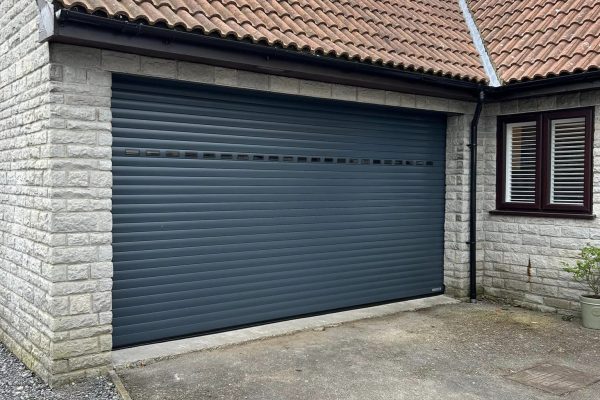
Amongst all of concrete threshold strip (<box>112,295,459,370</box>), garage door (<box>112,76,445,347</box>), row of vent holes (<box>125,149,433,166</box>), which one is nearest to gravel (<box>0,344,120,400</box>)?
concrete threshold strip (<box>112,295,459,370</box>)

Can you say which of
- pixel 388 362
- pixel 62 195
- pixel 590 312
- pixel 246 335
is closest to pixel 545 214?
pixel 590 312

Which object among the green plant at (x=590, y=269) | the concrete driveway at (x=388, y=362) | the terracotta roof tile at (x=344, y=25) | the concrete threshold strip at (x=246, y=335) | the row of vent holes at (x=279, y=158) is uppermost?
the terracotta roof tile at (x=344, y=25)

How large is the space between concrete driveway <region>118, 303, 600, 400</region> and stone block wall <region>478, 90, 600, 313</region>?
56cm

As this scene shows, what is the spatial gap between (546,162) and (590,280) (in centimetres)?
176

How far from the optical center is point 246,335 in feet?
21.6

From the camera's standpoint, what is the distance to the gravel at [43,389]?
16.2 feet

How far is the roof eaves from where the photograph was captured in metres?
8.20

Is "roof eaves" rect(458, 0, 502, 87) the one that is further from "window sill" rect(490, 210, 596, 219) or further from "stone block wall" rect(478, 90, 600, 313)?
"window sill" rect(490, 210, 596, 219)

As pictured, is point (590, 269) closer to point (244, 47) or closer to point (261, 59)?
point (261, 59)

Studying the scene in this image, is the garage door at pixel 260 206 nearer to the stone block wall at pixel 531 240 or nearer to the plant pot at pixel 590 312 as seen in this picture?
the stone block wall at pixel 531 240

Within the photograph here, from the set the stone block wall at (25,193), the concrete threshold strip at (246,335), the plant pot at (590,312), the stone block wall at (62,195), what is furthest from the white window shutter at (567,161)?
the stone block wall at (25,193)

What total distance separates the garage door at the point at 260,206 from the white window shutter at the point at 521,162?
103cm

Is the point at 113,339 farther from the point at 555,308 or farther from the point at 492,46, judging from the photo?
the point at 492,46

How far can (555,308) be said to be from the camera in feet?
26.0
